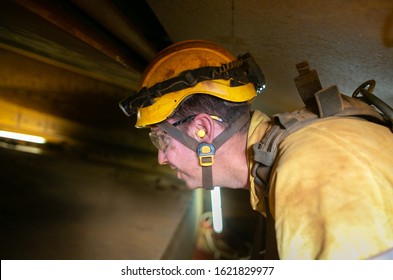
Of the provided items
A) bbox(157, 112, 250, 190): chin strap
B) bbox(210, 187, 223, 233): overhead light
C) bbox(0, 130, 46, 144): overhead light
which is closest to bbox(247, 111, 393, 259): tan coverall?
bbox(157, 112, 250, 190): chin strap

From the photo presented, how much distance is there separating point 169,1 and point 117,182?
9.97 feet

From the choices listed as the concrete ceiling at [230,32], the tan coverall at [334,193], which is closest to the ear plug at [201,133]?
Result: the tan coverall at [334,193]

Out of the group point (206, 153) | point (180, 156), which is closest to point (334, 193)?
point (206, 153)

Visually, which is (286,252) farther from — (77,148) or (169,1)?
(77,148)

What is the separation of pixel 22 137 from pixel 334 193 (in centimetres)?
386

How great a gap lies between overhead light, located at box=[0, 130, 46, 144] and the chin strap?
113 inches

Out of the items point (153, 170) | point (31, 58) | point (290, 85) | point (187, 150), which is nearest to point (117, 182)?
point (153, 170)

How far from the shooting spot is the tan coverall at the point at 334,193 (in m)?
0.89

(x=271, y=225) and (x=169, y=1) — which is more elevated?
(x=169, y=1)

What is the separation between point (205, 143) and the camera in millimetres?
1558

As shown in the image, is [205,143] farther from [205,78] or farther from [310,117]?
[310,117]

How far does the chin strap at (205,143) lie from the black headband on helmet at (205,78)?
14 cm

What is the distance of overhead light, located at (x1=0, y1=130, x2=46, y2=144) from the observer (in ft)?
12.5

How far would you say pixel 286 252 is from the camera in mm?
979
